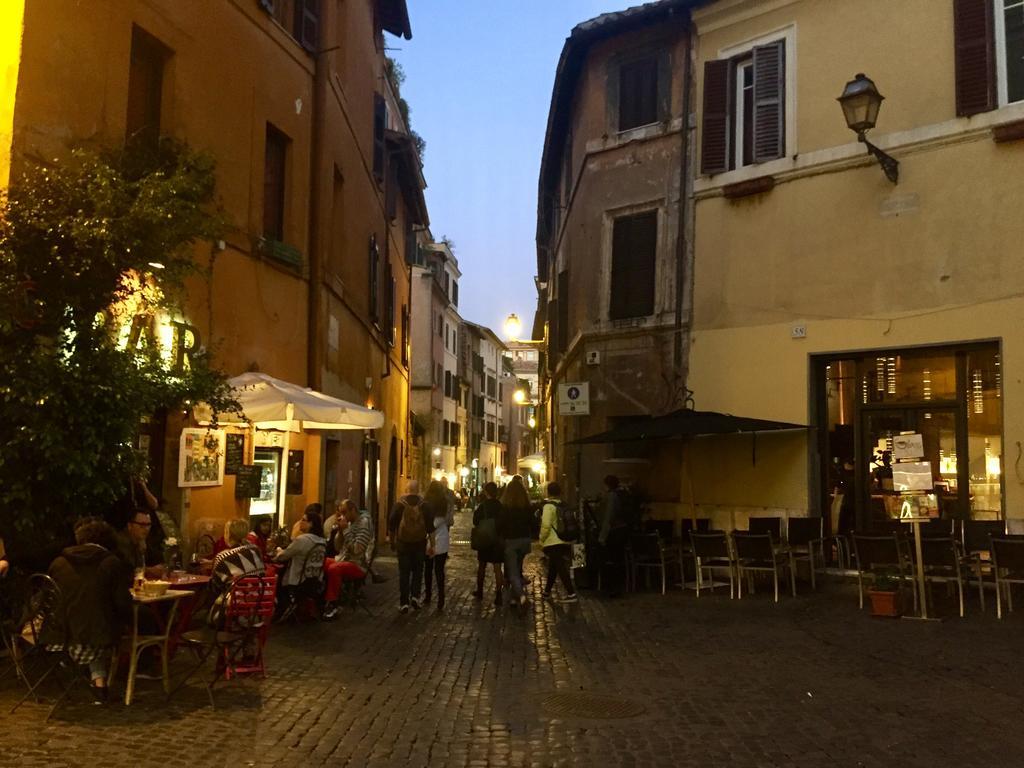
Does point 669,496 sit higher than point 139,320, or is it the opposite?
point 139,320

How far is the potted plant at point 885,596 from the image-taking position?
9711 mm

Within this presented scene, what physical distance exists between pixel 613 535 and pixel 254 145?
680 cm

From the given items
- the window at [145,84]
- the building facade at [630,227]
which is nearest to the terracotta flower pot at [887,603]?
the building facade at [630,227]

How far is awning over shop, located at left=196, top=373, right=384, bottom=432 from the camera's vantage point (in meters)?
9.70

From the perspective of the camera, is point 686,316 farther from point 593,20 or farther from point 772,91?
point 593,20

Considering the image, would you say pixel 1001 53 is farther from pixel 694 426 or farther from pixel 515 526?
pixel 515 526

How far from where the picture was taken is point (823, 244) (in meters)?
12.7

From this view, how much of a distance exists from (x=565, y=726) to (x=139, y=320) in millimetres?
5175

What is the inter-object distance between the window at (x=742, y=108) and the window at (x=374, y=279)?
24.2ft

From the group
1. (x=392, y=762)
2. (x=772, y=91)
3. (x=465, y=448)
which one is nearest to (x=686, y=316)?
(x=772, y=91)

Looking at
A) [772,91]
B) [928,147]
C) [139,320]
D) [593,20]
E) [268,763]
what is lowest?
[268,763]

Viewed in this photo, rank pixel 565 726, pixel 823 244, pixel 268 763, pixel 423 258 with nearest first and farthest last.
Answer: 1. pixel 268 763
2. pixel 565 726
3. pixel 823 244
4. pixel 423 258

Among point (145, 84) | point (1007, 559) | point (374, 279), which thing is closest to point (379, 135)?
point (374, 279)

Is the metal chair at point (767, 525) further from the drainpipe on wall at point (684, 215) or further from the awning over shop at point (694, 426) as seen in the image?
the drainpipe on wall at point (684, 215)
